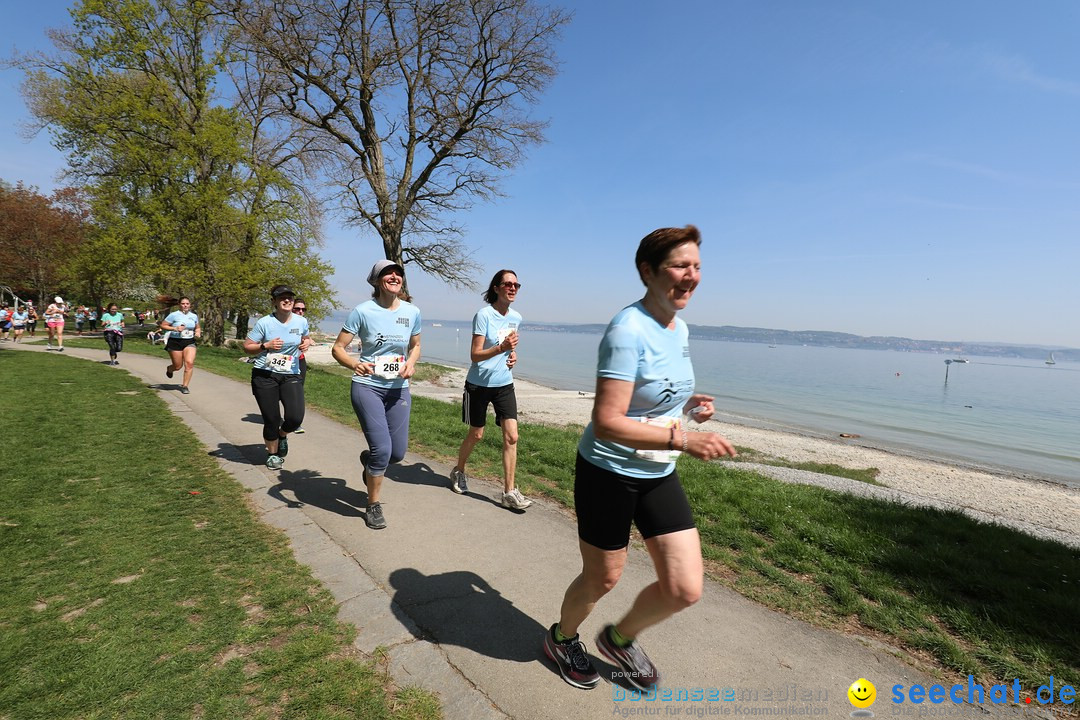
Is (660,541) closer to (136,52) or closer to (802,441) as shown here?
(802,441)

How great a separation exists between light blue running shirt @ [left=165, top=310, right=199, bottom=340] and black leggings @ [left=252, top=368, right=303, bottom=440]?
5989 millimetres

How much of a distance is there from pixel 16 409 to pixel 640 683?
1019 cm

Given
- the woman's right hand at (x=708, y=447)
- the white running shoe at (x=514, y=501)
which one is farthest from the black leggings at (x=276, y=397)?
the woman's right hand at (x=708, y=447)

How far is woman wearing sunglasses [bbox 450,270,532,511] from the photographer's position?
4.88 meters

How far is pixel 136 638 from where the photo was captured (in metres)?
2.53

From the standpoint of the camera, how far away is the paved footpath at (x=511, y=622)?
7.82ft

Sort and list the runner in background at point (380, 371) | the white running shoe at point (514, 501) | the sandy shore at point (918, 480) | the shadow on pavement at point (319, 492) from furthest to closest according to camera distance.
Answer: the sandy shore at point (918, 480) < the white running shoe at point (514, 501) < the shadow on pavement at point (319, 492) < the runner in background at point (380, 371)

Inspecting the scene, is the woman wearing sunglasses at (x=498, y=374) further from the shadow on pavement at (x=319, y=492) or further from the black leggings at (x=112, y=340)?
the black leggings at (x=112, y=340)

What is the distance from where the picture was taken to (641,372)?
6.91 feet

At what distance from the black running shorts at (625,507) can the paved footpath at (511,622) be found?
842 millimetres

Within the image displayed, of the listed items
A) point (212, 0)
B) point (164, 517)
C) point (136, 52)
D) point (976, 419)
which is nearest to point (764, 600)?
point (164, 517)

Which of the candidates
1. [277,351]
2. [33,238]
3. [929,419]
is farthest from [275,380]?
[33,238]

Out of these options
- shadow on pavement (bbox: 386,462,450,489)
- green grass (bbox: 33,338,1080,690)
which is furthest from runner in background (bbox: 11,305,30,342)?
green grass (bbox: 33,338,1080,690)

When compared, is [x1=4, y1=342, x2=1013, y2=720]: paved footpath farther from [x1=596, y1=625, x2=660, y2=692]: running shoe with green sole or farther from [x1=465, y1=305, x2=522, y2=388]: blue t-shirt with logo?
[x1=465, y1=305, x2=522, y2=388]: blue t-shirt with logo
